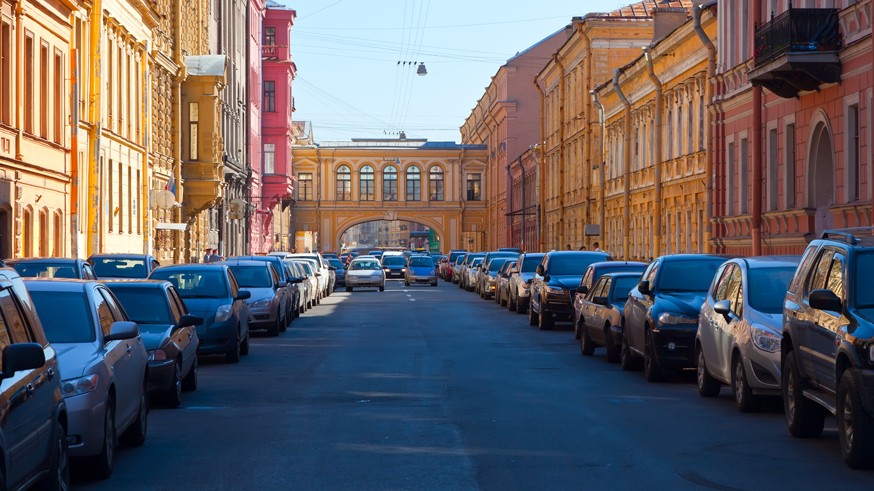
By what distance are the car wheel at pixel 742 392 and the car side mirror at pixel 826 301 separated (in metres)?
3.10

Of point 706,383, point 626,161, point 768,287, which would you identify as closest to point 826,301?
point 768,287

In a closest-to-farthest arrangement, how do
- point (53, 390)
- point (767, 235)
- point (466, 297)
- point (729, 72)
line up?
1. point (53, 390)
2. point (767, 235)
3. point (729, 72)
4. point (466, 297)

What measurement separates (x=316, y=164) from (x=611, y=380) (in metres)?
101

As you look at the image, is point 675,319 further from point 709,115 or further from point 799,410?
point 709,115

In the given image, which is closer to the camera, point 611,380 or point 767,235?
point 611,380

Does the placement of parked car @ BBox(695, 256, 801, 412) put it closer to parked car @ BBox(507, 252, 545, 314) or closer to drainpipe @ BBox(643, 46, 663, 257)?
parked car @ BBox(507, 252, 545, 314)

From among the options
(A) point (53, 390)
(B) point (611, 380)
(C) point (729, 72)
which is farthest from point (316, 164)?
(A) point (53, 390)

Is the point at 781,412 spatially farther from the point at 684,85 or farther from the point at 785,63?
the point at 684,85

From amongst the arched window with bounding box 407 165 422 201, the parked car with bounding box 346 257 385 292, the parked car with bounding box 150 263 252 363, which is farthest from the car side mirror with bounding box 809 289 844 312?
the arched window with bounding box 407 165 422 201

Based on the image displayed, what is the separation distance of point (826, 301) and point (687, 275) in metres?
7.91

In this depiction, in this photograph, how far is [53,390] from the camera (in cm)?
823

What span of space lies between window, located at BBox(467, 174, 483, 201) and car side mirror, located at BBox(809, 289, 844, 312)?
10768cm

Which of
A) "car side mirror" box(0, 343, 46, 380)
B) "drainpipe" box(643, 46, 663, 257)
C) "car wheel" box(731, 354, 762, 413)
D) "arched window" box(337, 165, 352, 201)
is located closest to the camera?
"car side mirror" box(0, 343, 46, 380)

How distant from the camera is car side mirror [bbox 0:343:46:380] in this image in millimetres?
7066
